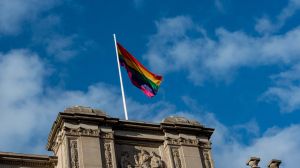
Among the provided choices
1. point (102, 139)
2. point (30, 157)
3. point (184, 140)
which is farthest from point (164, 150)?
point (30, 157)

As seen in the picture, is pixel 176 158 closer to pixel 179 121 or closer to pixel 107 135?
pixel 179 121

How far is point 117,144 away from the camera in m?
33.0

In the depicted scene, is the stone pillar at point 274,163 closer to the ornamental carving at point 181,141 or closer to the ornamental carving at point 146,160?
the ornamental carving at point 181,141

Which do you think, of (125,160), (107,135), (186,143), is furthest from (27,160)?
(186,143)

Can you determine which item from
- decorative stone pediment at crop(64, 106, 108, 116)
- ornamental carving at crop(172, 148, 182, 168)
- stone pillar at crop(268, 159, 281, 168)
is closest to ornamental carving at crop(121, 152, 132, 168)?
decorative stone pediment at crop(64, 106, 108, 116)

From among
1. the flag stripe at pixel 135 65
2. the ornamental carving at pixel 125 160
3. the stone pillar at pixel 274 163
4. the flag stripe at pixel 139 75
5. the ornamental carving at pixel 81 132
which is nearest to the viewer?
the ornamental carving at pixel 81 132

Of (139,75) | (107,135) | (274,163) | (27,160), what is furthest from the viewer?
(139,75)

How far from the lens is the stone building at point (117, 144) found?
3141 cm

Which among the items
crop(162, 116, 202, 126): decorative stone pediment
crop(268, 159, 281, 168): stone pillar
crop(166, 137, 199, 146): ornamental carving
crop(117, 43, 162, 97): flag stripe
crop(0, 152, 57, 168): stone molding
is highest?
crop(117, 43, 162, 97): flag stripe

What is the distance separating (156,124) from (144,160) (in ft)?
7.28

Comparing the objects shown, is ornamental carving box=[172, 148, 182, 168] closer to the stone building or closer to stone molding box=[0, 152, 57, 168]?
the stone building

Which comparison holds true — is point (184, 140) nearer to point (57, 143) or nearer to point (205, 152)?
point (205, 152)

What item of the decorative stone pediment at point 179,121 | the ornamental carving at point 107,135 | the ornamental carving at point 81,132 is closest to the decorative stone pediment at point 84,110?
the ornamental carving at point 81,132

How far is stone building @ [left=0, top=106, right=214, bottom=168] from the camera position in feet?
103
